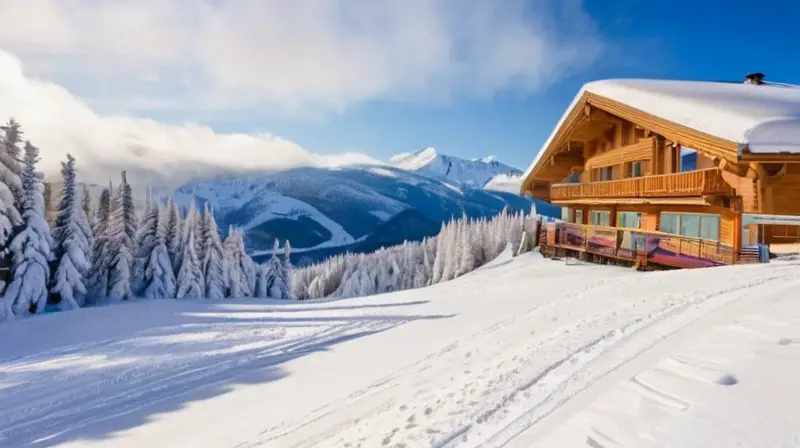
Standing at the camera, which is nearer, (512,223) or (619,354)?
(619,354)

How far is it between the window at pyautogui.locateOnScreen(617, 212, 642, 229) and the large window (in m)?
1.71

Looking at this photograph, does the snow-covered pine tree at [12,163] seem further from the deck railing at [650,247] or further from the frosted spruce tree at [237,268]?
the deck railing at [650,247]

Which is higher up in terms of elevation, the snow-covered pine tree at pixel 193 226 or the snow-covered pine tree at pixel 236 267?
the snow-covered pine tree at pixel 193 226

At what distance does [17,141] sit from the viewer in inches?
788

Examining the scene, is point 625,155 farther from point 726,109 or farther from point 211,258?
point 211,258

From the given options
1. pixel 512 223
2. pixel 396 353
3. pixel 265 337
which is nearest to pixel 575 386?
pixel 396 353

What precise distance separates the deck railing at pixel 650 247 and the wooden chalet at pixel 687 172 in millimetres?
36

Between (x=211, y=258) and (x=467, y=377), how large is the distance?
95.5 feet

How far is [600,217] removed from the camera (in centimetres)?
2561

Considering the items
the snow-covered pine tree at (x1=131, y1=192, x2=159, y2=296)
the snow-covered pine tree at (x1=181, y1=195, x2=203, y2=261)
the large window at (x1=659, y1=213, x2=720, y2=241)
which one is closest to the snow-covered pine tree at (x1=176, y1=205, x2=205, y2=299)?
the snow-covered pine tree at (x1=181, y1=195, x2=203, y2=261)

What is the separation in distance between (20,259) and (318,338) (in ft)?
54.0

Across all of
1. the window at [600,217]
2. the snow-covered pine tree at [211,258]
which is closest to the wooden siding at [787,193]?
the window at [600,217]

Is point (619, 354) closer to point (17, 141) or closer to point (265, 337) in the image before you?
point (265, 337)

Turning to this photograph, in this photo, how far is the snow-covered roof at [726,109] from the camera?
12.1 metres
